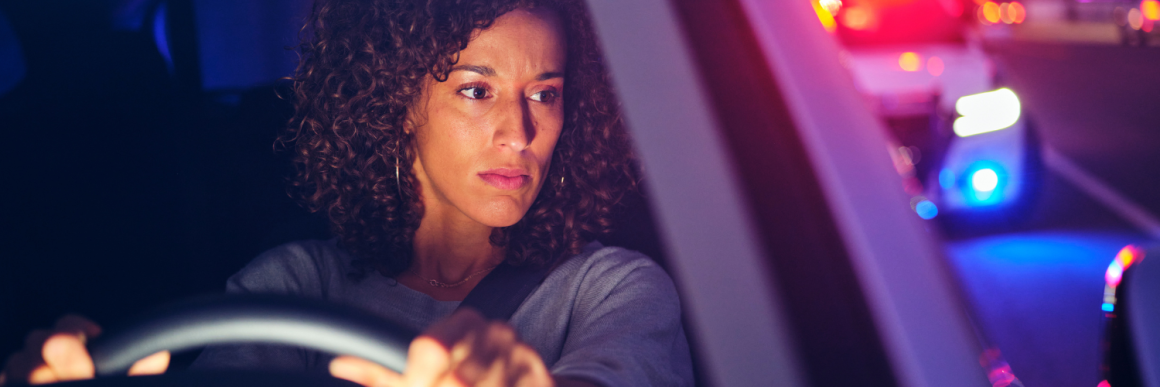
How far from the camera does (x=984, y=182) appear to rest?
5.13 meters

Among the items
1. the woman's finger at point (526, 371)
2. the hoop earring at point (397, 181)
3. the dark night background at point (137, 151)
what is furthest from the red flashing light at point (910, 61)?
the woman's finger at point (526, 371)

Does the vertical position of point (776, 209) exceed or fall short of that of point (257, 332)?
it exceeds it

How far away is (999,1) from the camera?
36281mm

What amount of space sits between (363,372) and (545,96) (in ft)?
2.51

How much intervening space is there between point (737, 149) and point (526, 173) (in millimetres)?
632

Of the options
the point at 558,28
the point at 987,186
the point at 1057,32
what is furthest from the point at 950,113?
the point at 1057,32

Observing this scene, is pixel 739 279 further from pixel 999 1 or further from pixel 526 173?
pixel 999 1

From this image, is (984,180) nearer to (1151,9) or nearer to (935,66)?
(935,66)

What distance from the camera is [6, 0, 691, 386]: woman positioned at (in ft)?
4.49

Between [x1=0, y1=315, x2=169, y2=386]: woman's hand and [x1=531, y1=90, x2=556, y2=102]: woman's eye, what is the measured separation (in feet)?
2.50

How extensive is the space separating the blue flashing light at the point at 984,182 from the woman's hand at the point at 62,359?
16.6 feet

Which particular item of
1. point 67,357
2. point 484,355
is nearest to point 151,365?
point 67,357

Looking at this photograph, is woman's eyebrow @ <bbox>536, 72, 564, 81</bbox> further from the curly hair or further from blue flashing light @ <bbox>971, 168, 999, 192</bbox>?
blue flashing light @ <bbox>971, 168, 999, 192</bbox>

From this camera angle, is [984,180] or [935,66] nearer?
[935,66]
